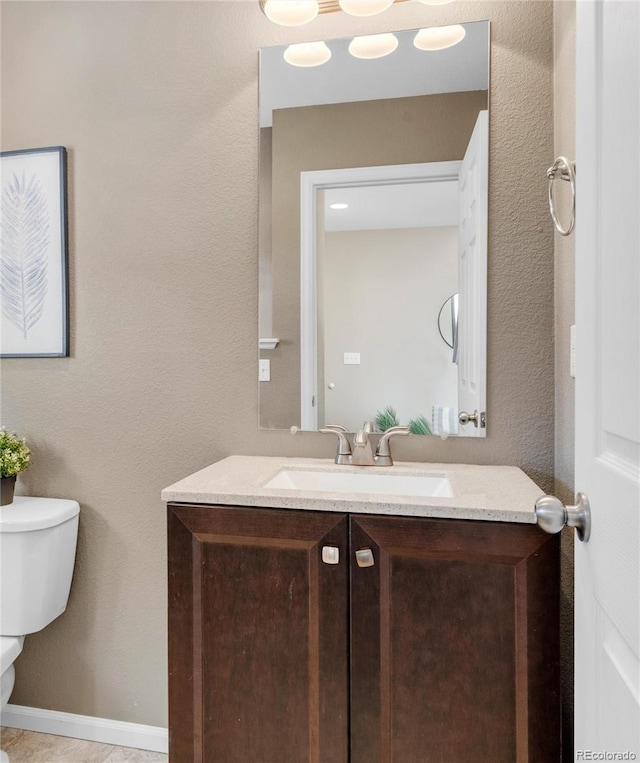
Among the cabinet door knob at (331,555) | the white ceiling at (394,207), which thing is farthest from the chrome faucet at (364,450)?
Result: the white ceiling at (394,207)

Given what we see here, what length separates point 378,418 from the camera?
5.23 feet

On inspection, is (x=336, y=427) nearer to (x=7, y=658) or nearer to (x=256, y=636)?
(x=256, y=636)

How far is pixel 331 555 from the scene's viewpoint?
115 cm

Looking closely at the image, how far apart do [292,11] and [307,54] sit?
0.12 m

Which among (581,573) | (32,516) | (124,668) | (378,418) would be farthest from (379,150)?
(124,668)

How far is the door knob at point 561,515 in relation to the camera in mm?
752

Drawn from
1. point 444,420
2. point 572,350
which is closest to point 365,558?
point 444,420

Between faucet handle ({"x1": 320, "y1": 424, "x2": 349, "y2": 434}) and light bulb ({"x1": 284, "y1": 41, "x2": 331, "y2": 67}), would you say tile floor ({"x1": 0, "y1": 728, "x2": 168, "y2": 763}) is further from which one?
light bulb ({"x1": 284, "y1": 41, "x2": 331, "y2": 67})

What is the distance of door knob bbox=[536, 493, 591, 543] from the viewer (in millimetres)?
752

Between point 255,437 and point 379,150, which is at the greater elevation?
point 379,150

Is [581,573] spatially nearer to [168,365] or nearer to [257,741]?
[257,741]

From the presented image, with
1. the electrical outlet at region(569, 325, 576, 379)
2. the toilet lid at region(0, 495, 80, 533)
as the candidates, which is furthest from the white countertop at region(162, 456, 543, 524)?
the toilet lid at region(0, 495, 80, 533)

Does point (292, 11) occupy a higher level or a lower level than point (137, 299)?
higher

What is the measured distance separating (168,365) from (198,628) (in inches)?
33.1
